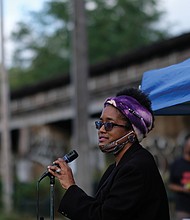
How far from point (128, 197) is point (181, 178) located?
5710mm

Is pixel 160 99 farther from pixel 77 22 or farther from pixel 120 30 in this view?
pixel 120 30

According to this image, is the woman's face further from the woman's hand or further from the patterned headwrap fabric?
the woman's hand

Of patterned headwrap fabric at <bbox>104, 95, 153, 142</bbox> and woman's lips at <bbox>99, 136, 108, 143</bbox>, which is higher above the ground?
patterned headwrap fabric at <bbox>104, 95, 153, 142</bbox>

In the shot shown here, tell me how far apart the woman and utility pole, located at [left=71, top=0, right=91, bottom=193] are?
7882 millimetres

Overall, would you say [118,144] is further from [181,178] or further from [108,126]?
[181,178]

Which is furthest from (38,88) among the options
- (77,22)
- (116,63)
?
(77,22)

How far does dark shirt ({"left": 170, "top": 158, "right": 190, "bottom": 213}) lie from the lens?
10.1 m

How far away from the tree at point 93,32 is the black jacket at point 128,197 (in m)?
34.0

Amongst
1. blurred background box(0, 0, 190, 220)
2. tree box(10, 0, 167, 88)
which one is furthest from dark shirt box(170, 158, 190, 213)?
tree box(10, 0, 167, 88)

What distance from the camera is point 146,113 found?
4.98 metres

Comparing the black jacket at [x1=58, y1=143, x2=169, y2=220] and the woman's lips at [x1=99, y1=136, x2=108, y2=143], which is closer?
the black jacket at [x1=58, y1=143, x2=169, y2=220]

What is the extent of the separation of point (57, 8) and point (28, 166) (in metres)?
18.2

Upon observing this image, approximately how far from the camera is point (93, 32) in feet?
129

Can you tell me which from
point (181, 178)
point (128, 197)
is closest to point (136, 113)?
point (128, 197)
